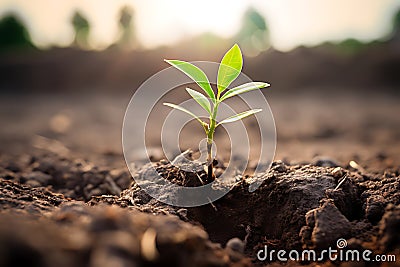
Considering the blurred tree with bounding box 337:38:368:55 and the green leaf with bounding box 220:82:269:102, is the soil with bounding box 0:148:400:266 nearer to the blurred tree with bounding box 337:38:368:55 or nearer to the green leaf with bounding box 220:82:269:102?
the green leaf with bounding box 220:82:269:102

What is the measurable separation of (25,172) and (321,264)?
247cm

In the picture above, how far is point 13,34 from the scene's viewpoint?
2645 cm

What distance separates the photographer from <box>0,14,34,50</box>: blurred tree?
26.0m

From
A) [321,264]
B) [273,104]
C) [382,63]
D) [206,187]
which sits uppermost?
[382,63]

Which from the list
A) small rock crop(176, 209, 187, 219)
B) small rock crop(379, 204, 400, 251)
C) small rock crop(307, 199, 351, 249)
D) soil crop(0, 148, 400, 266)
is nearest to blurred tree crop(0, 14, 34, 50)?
soil crop(0, 148, 400, 266)

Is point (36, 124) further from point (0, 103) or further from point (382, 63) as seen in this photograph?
point (382, 63)

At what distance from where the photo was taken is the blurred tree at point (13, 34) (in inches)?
1026

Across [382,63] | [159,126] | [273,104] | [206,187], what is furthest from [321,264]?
[382,63]

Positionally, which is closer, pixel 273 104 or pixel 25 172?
pixel 25 172

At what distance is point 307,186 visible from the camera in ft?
6.63

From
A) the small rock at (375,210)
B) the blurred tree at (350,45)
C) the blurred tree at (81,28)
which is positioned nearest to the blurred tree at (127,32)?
the blurred tree at (81,28)

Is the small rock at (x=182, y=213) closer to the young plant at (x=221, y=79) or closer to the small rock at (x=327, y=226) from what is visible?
the young plant at (x=221, y=79)

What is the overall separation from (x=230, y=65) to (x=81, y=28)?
21.9 metres

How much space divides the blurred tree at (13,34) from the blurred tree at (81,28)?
5.29 m
